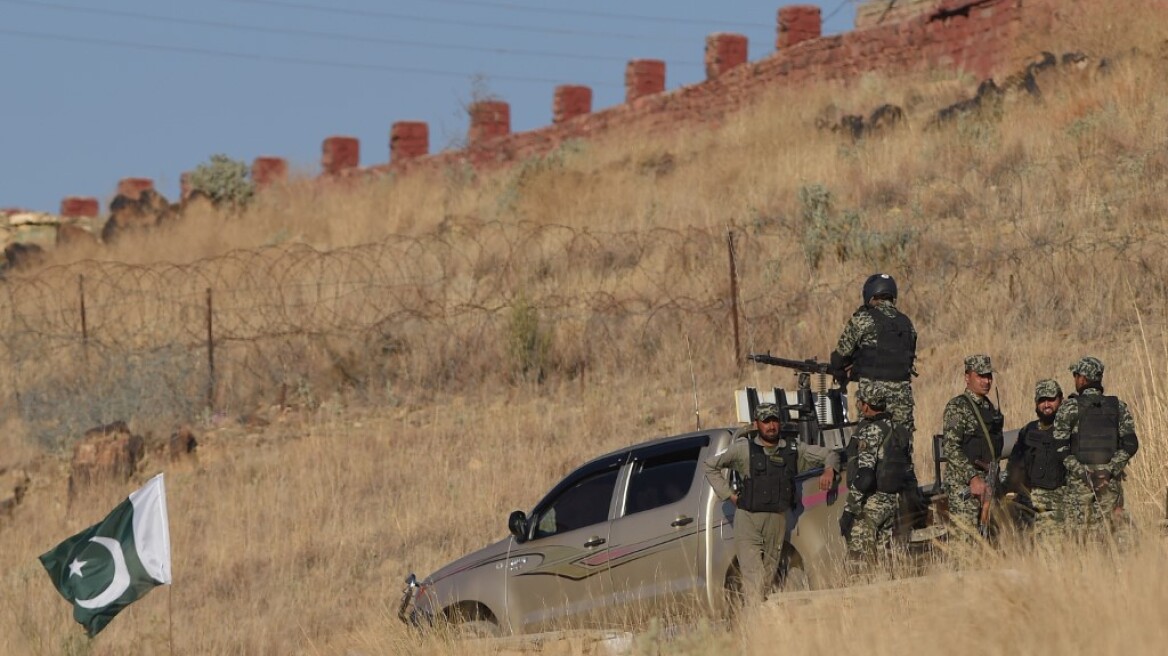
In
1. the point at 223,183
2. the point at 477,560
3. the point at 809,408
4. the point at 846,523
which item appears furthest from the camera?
the point at 223,183

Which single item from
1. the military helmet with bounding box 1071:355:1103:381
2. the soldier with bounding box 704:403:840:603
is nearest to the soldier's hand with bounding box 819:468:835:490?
the soldier with bounding box 704:403:840:603

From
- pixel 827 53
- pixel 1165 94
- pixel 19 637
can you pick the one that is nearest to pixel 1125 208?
pixel 1165 94

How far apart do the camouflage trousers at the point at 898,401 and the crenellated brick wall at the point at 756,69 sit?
54.0 ft

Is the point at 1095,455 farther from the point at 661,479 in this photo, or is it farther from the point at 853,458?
the point at 661,479

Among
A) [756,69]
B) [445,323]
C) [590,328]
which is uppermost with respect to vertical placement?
[756,69]

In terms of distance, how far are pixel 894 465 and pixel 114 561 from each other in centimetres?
584

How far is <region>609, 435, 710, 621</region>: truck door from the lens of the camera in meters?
10.5

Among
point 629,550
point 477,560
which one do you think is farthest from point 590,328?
point 629,550

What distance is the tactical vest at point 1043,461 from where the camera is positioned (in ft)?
33.2

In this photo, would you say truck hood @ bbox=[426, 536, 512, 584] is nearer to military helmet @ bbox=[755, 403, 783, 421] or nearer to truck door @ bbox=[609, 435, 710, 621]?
truck door @ bbox=[609, 435, 710, 621]

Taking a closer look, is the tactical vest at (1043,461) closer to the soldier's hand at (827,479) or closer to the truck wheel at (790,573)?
the soldier's hand at (827,479)

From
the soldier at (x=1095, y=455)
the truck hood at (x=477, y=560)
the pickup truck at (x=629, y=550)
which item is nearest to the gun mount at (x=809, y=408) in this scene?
the pickup truck at (x=629, y=550)

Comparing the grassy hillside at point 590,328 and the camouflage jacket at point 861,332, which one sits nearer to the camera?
the camouflage jacket at point 861,332

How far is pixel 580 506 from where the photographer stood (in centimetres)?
1134
